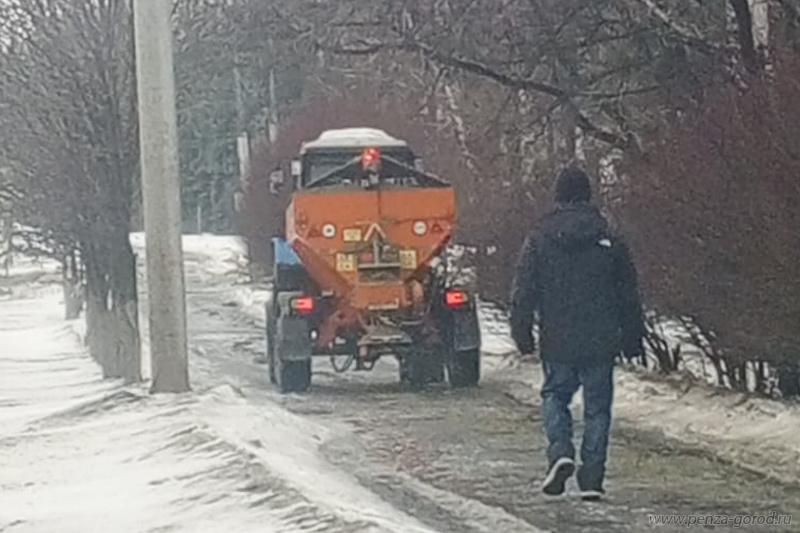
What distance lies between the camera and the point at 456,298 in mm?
21422

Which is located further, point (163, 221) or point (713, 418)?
point (163, 221)

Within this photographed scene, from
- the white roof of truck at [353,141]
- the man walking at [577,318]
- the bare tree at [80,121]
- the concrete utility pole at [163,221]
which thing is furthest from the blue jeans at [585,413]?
the bare tree at [80,121]

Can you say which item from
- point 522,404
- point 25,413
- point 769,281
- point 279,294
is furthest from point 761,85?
point 25,413

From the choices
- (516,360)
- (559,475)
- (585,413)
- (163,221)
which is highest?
(163,221)

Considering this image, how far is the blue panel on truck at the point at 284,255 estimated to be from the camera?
2277cm

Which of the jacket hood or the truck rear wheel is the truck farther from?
the jacket hood

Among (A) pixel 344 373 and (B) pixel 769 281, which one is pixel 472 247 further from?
(B) pixel 769 281

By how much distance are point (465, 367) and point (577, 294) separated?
9.55 m

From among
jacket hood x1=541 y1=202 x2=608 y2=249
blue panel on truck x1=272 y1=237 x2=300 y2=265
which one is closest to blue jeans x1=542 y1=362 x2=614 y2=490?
jacket hood x1=541 y1=202 x2=608 y2=249

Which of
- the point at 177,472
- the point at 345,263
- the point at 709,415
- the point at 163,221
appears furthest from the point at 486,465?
the point at 345,263

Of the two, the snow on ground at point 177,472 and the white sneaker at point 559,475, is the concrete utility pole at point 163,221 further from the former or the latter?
the white sneaker at point 559,475

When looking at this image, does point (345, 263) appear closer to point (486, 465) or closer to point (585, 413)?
point (486, 465)

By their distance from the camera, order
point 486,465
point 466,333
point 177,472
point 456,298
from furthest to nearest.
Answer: point 456,298 → point 466,333 → point 486,465 → point 177,472

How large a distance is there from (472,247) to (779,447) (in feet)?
35.3
